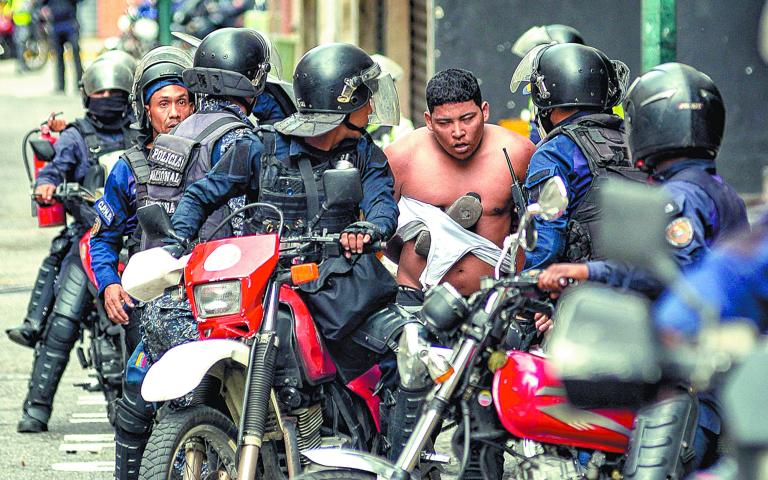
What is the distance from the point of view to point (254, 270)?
510 cm

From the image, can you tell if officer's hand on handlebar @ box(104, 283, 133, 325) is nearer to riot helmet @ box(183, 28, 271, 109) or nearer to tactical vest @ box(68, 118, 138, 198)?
riot helmet @ box(183, 28, 271, 109)

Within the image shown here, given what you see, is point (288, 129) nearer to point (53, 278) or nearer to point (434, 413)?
point (434, 413)

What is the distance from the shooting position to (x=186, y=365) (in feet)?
16.1

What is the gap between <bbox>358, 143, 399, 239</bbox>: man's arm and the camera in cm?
562

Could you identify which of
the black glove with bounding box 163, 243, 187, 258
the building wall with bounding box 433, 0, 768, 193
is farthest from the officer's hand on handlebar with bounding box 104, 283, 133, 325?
the building wall with bounding box 433, 0, 768, 193

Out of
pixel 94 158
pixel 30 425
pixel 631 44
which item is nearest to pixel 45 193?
pixel 94 158

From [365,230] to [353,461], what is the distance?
3.09 ft

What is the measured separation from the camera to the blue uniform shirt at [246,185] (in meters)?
5.73

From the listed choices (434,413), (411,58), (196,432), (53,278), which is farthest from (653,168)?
(411,58)

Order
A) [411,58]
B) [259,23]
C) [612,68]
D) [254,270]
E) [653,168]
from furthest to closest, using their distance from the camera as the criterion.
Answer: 1. [259,23]
2. [411,58]
3. [612,68]
4. [254,270]
5. [653,168]

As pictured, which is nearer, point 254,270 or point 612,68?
point 254,270

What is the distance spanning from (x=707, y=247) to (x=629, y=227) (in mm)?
1373

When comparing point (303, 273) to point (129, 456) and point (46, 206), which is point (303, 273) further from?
point (46, 206)

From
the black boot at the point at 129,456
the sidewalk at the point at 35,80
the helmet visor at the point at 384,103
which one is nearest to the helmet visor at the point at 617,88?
the helmet visor at the point at 384,103
